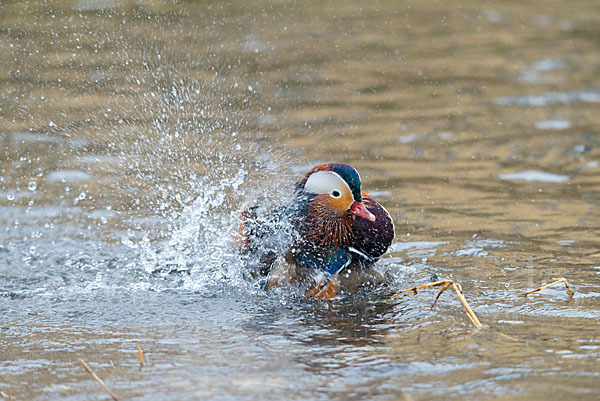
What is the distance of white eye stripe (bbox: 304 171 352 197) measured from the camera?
16.5 ft

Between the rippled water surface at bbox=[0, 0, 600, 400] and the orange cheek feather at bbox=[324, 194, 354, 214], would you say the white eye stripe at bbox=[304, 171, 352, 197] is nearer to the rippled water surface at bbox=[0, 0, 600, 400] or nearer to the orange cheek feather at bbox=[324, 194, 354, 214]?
the orange cheek feather at bbox=[324, 194, 354, 214]

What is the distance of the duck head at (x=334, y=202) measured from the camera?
503 centimetres

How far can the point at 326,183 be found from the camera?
5082 millimetres

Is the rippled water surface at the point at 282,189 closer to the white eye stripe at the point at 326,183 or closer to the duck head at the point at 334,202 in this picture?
the duck head at the point at 334,202

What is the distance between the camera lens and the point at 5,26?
9641 millimetres

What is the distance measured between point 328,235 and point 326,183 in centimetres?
35

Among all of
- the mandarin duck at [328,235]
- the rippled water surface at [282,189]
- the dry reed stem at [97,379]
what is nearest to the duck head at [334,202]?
Result: the mandarin duck at [328,235]

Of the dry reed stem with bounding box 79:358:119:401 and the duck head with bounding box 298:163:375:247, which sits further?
the duck head with bounding box 298:163:375:247

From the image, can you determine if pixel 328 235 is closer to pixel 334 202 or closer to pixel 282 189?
pixel 334 202

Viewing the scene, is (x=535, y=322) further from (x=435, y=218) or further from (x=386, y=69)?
(x=386, y=69)

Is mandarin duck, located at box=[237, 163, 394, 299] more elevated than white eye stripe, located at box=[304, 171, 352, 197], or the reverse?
white eye stripe, located at box=[304, 171, 352, 197]

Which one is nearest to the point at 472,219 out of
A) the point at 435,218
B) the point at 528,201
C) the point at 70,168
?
the point at 435,218

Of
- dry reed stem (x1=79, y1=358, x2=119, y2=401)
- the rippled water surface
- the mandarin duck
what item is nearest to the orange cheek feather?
the mandarin duck

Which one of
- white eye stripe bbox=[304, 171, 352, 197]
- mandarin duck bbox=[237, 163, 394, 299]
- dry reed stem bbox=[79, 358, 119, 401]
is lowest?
dry reed stem bbox=[79, 358, 119, 401]
